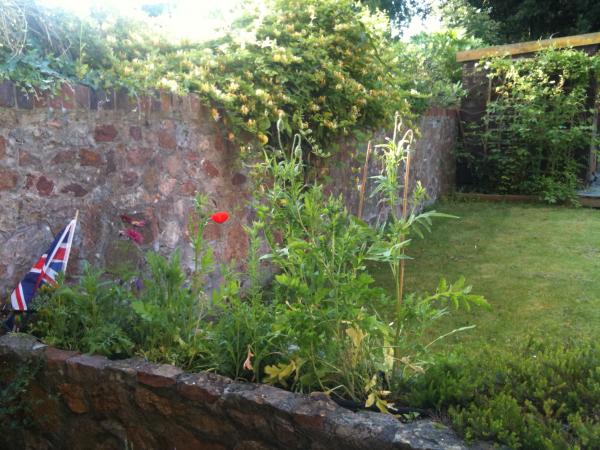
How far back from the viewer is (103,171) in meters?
3.19

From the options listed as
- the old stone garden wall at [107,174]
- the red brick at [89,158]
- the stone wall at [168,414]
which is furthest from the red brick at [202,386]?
the red brick at [89,158]

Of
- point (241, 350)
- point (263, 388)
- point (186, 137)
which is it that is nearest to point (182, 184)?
point (186, 137)

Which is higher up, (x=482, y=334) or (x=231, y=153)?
(x=231, y=153)

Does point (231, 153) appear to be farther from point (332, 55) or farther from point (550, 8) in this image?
point (550, 8)

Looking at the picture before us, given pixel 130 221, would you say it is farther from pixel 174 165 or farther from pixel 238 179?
pixel 238 179

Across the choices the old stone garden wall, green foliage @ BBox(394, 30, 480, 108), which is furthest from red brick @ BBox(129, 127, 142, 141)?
green foliage @ BBox(394, 30, 480, 108)

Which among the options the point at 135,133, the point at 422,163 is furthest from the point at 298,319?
the point at 422,163

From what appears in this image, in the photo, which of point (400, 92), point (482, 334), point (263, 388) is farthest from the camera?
point (400, 92)

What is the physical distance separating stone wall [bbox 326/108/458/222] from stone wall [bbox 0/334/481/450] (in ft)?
10.2

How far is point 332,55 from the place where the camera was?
480 centimetres

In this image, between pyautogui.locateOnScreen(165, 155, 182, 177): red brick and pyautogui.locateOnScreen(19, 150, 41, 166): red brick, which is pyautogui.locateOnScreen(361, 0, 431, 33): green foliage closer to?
pyautogui.locateOnScreen(165, 155, 182, 177): red brick

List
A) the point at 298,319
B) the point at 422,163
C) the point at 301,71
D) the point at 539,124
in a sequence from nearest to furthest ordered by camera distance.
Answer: the point at 298,319, the point at 301,71, the point at 422,163, the point at 539,124

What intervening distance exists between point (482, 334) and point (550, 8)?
12.6m

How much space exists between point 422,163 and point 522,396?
6.42 metres
